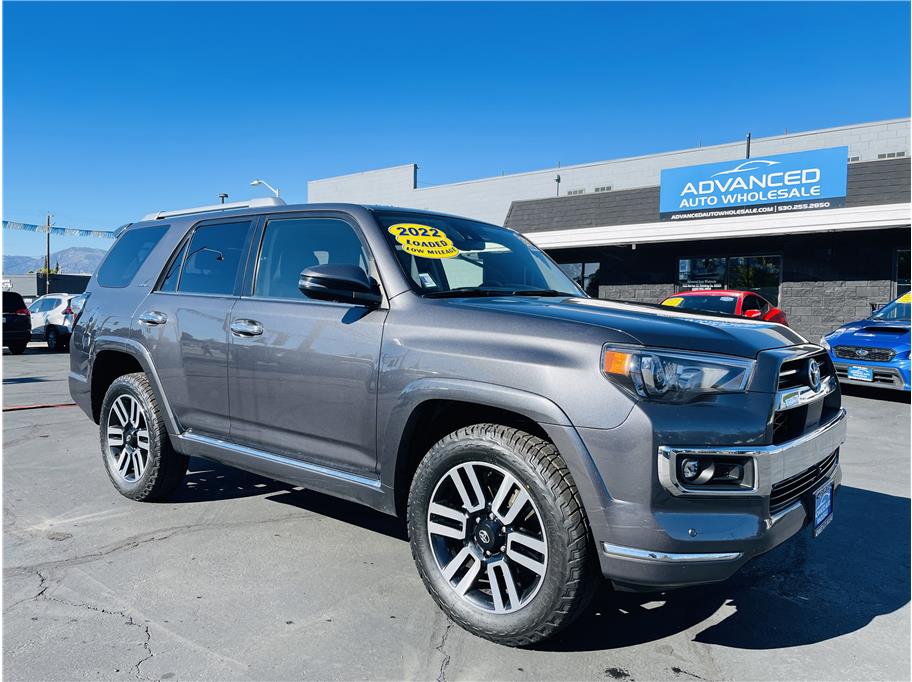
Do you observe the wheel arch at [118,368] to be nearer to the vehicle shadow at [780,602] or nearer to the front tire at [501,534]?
the front tire at [501,534]

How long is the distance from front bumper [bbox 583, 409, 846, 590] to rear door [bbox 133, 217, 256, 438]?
7.89ft

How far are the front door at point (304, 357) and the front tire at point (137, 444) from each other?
0.80 m

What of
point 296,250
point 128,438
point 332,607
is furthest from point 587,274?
point 332,607

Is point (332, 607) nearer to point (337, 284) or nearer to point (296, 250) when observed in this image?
point (337, 284)

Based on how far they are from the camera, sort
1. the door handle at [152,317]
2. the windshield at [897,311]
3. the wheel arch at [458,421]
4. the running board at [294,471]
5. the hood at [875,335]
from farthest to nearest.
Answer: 1. the windshield at [897,311]
2. the hood at [875,335]
3. the door handle at [152,317]
4. the running board at [294,471]
5. the wheel arch at [458,421]

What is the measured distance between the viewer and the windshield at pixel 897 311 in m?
10.6

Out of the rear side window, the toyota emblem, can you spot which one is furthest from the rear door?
the toyota emblem

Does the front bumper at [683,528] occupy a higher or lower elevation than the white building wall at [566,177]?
lower

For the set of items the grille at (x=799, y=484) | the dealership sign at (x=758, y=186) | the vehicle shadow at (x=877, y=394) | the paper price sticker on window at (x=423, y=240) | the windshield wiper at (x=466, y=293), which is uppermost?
the dealership sign at (x=758, y=186)

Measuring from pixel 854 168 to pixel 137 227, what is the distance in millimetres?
15625

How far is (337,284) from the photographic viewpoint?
10.3 feet

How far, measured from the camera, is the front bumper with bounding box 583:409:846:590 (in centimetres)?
242

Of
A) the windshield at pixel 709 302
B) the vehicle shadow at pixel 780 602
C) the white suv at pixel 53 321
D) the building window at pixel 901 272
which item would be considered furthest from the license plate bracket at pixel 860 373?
the white suv at pixel 53 321

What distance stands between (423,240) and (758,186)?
15017 millimetres
